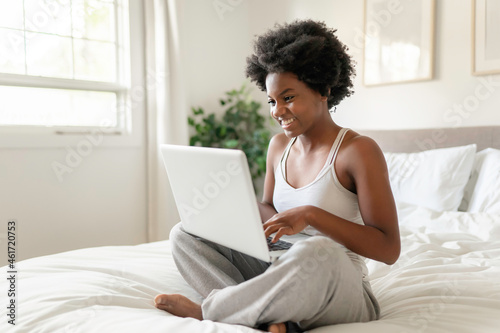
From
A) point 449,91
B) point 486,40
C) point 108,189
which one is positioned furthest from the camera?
point 108,189

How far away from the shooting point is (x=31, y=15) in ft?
8.84

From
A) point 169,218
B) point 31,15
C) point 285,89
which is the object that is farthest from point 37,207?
point 285,89

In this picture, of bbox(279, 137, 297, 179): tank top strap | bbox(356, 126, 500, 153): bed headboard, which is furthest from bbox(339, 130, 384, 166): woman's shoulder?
bbox(356, 126, 500, 153): bed headboard

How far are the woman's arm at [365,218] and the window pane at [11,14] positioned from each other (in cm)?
224

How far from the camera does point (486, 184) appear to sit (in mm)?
2121

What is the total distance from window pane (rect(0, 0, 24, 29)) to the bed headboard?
6.95 feet

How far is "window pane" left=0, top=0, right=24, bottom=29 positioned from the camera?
2602 mm

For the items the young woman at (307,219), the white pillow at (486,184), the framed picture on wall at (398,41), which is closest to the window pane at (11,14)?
the young woman at (307,219)

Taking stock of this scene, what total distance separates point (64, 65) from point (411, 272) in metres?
2.38

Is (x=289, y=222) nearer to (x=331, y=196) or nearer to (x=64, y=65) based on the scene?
(x=331, y=196)

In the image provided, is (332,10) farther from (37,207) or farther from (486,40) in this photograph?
(37,207)

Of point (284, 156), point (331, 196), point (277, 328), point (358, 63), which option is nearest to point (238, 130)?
point (358, 63)

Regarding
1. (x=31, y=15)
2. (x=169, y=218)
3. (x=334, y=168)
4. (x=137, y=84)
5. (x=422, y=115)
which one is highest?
(x=31, y=15)

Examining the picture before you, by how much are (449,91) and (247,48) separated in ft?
5.77
